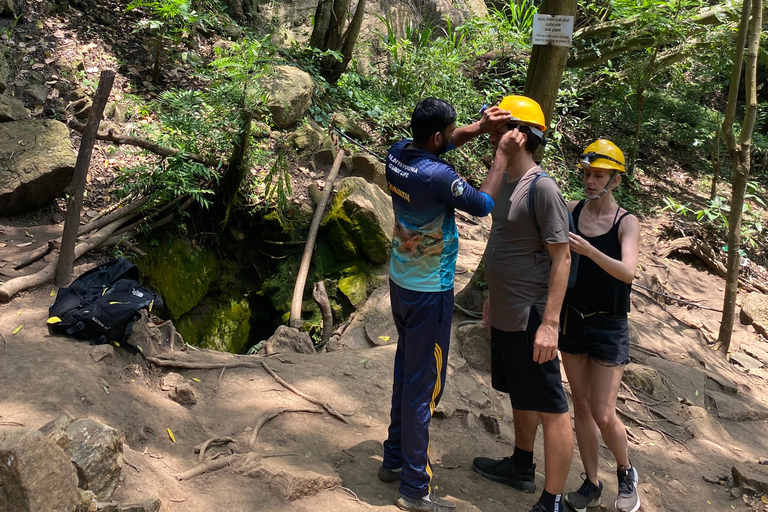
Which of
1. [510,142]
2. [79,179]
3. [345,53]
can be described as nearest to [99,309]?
[79,179]

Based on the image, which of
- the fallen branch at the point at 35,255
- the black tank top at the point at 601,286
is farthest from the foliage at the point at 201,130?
the black tank top at the point at 601,286

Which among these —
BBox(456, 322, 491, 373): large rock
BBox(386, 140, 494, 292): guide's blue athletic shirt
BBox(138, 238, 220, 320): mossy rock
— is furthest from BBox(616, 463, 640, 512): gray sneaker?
BBox(138, 238, 220, 320): mossy rock

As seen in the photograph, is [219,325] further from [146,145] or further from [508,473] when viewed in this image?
[508,473]

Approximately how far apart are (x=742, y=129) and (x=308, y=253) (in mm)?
Answer: 4896

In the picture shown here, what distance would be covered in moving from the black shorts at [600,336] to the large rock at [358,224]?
3.70 meters

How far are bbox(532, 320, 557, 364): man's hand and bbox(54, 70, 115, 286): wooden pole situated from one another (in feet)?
12.6

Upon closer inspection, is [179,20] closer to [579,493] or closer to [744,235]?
[579,493]

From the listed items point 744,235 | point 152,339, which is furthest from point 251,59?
point 744,235

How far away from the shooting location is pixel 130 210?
5746mm

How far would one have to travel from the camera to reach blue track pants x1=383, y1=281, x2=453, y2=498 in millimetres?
2785

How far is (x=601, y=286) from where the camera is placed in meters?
3.03

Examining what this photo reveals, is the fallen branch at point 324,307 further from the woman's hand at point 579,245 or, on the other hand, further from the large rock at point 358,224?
the woman's hand at point 579,245

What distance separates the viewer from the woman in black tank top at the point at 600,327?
9.89ft

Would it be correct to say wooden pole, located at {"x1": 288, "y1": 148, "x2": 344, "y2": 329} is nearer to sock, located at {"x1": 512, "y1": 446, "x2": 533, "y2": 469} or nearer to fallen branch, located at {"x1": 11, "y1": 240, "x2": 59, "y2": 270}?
fallen branch, located at {"x1": 11, "y1": 240, "x2": 59, "y2": 270}
